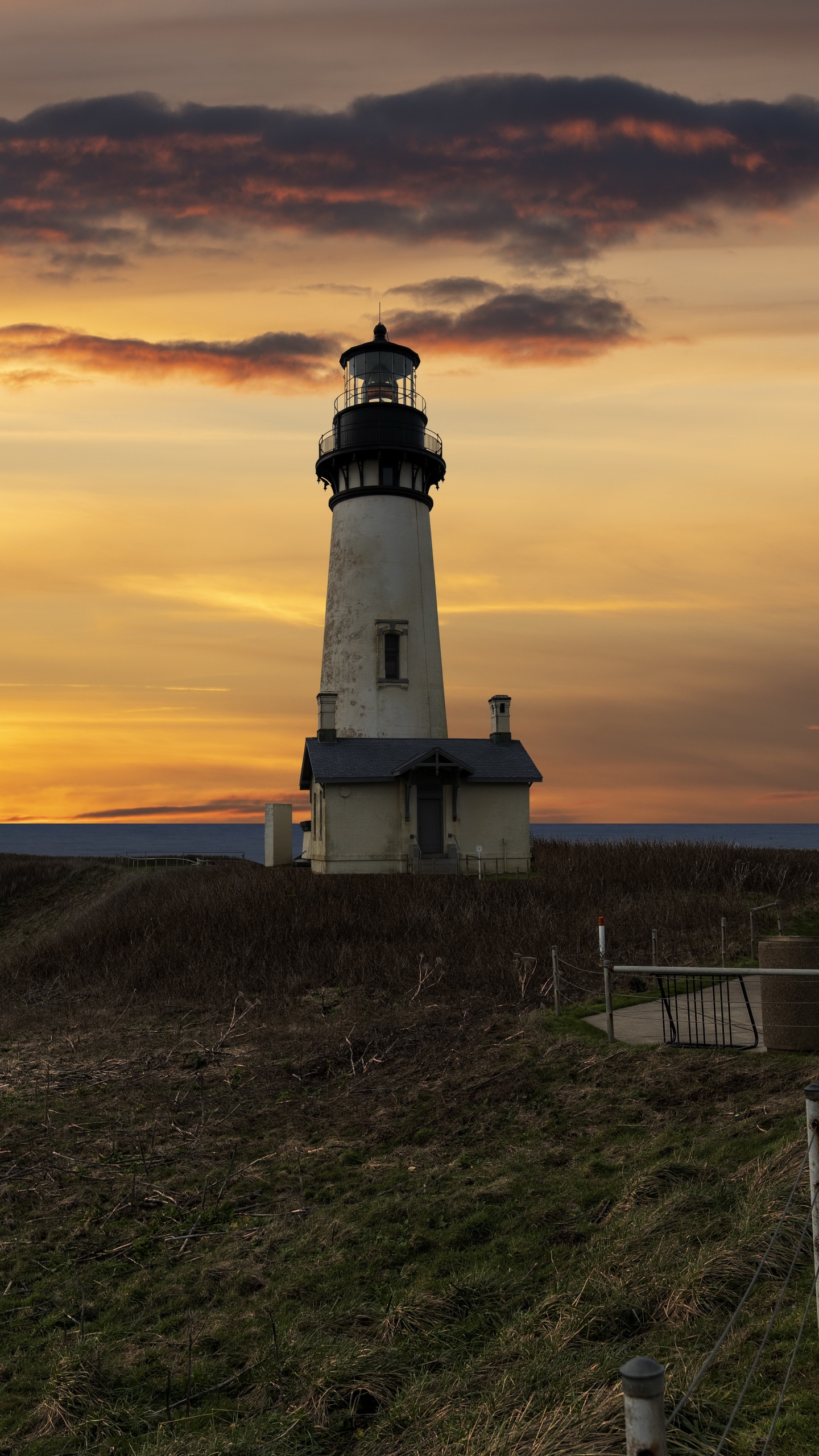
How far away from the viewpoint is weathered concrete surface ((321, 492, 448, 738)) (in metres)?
36.5

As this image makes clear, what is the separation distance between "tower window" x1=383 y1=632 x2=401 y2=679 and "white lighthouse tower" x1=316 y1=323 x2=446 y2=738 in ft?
0.12

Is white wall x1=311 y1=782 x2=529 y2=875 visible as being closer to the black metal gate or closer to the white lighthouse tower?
the white lighthouse tower

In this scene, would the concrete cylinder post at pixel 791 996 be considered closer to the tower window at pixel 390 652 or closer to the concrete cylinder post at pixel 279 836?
the tower window at pixel 390 652

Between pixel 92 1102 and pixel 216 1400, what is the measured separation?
7.55m

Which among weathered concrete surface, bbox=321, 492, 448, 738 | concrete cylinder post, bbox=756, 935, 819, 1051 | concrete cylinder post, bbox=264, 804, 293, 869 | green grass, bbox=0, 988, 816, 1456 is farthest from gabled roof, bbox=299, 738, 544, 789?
concrete cylinder post, bbox=756, 935, 819, 1051

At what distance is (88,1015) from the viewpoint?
762 inches

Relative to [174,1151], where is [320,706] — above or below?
above

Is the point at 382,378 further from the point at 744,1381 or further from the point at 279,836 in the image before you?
the point at 744,1381

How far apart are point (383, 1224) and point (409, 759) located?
83.4ft

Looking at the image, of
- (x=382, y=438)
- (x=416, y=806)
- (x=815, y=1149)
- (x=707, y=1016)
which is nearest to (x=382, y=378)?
(x=382, y=438)

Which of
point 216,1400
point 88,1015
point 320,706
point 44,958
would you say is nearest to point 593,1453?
point 216,1400

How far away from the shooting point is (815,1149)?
5.09 meters

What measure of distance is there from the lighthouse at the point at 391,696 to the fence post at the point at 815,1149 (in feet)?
91.7

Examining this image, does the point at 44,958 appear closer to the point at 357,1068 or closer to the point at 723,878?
the point at 357,1068
